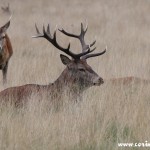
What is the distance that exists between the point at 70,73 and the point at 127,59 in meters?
4.19

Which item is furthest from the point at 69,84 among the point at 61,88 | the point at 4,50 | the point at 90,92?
the point at 4,50

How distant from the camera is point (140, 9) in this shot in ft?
80.1

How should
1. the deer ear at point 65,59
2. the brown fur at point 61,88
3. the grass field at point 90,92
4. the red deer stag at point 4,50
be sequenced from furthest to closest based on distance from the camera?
the red deer stag at point 4,50 → the deer ear at point 65,59 → the brown fur at point 61,88 → the grass field at point 90,92

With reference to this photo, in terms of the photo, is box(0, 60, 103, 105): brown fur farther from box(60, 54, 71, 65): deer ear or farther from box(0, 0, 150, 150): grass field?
box(0, 0, 150, 150): grass field

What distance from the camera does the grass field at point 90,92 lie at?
6.38 m

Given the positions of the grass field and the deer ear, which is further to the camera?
the deer ear

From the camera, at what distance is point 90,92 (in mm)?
8664

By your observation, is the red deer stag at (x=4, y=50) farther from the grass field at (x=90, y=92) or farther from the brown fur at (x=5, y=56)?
the grass field at (x=90, y=92)

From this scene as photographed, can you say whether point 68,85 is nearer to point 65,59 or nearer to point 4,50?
point 65,59

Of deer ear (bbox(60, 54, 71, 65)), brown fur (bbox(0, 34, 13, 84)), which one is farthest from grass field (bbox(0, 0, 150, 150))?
deer ear (bbox(60, 54, 71, 65))

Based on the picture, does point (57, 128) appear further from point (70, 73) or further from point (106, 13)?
point (106, 13)

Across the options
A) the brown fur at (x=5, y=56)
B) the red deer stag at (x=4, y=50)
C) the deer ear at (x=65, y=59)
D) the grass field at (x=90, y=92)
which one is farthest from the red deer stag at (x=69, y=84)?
the brown fur at (x=5, y=56)

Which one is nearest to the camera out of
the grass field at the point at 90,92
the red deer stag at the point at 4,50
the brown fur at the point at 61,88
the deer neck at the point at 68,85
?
the grass field at the point at 90,92

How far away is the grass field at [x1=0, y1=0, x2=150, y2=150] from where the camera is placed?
251 inches
